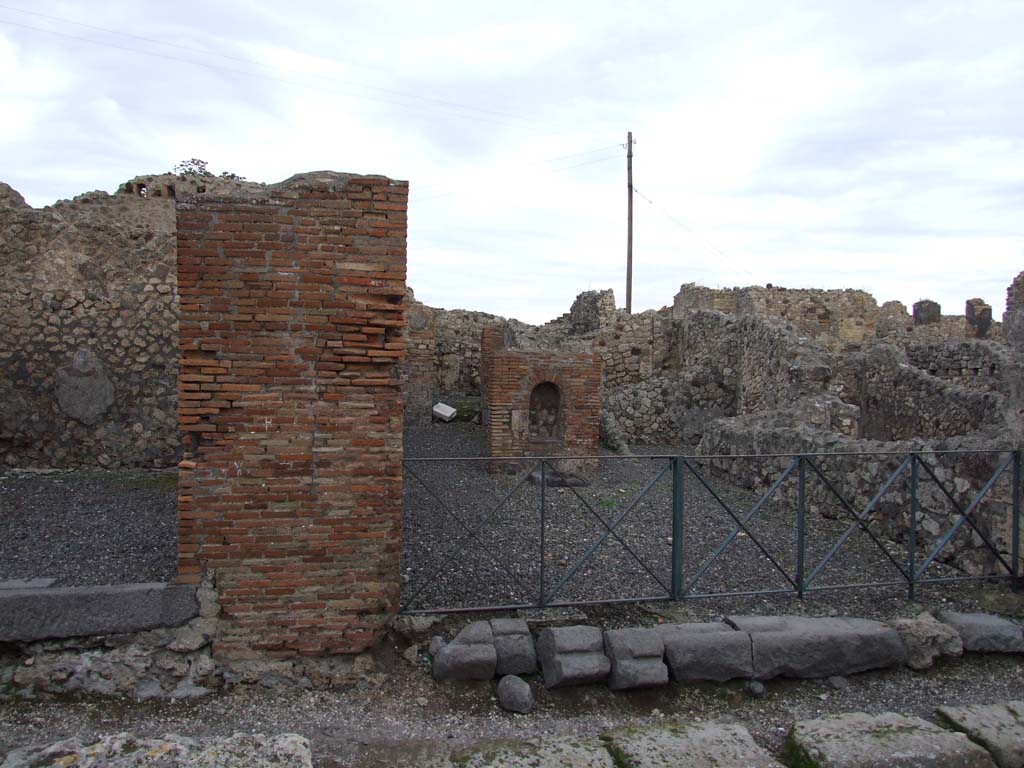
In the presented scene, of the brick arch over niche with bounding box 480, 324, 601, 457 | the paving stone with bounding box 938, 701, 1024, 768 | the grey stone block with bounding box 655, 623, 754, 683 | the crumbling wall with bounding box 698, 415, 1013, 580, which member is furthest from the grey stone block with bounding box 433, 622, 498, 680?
the brick arch over niche with bounding box 480, 324, 601, 457

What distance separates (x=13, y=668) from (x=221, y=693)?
1.17 meters

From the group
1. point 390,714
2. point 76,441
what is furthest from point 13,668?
point 76,441

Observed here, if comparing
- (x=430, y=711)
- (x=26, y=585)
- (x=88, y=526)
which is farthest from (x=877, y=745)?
(x=88, y=526)

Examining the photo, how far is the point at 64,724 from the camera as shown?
376 cm

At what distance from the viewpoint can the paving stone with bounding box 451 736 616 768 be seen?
3492 mm

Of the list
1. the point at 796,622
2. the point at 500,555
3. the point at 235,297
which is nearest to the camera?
the point at 235,297

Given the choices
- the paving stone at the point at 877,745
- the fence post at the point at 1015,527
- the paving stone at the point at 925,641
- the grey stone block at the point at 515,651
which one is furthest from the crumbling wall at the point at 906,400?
the grey stone block at the point at 515,651

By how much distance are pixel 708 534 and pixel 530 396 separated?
Answer: 15.9 ft

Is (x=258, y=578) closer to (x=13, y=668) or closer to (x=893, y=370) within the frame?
(x=13, y=668)

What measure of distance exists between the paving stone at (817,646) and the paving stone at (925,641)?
0.29ft

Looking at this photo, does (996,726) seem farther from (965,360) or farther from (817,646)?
(965,360)

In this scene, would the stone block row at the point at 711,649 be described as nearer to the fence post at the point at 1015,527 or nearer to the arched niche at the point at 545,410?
the fence post at the point at 1015,527

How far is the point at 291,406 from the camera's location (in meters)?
4.29

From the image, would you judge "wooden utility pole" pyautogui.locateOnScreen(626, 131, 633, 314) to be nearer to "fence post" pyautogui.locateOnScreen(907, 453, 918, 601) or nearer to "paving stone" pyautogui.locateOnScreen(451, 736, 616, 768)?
"fence post" pyautogui.locateOnScreen(907, 453, 918, 601)
